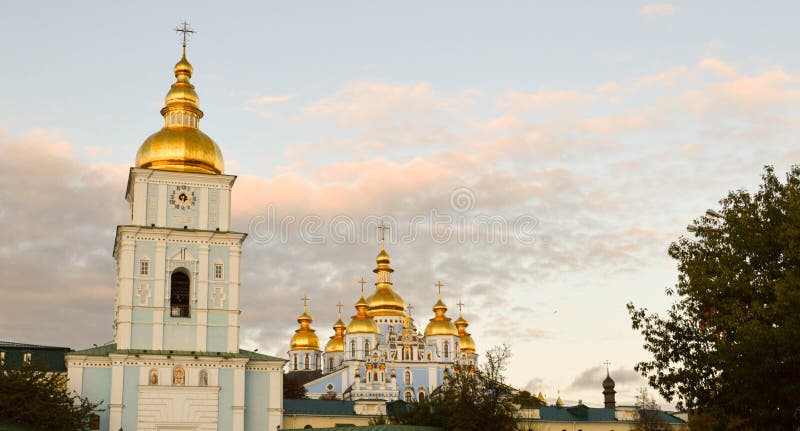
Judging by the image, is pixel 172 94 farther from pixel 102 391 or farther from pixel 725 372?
pixel 725 372

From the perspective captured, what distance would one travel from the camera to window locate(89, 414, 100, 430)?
4538cm

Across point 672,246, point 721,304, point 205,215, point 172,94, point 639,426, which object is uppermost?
point 172,94

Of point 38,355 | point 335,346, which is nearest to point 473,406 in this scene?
point 38,355

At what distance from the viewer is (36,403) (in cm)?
4234

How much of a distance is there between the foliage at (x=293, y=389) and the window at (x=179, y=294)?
38.1 m

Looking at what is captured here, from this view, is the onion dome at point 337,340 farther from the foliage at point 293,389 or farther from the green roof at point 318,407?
the green roof at point 318,407

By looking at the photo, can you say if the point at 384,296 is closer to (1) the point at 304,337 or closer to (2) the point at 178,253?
(1) the point at 304,337

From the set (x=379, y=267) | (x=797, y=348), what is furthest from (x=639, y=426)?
(x=379, y=267)

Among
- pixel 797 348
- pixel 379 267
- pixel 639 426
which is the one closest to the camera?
pixel 797 348

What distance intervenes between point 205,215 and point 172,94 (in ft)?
24.4

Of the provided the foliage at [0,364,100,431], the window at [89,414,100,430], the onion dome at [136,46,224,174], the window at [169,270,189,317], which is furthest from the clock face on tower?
the window at [89,414,100,430]

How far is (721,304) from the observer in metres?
29.4

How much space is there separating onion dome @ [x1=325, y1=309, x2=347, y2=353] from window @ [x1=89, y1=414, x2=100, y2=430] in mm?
61721

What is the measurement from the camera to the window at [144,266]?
157 feet
